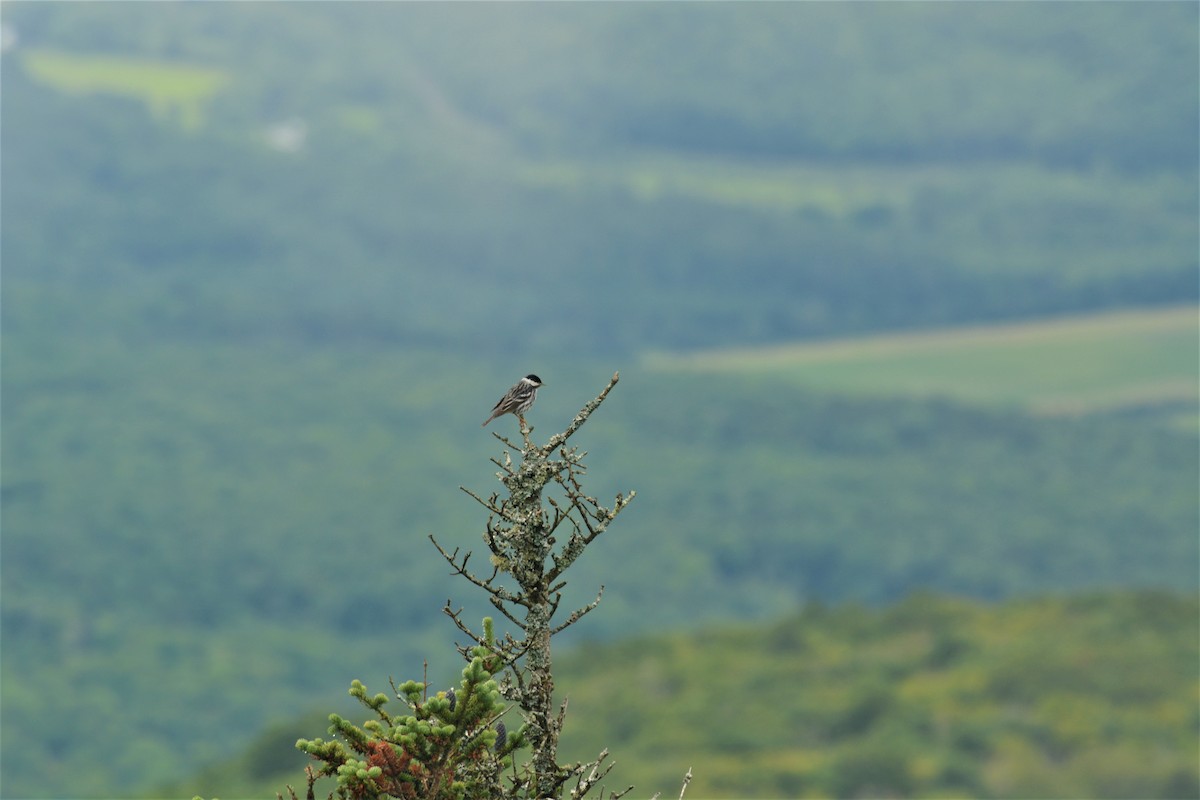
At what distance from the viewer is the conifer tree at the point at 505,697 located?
686 inches

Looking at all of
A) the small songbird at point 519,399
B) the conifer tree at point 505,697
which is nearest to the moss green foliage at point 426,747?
the conifer tree at point 505,697

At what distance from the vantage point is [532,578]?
17484 mm

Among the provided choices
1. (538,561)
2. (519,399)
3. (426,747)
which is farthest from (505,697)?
(519,399)

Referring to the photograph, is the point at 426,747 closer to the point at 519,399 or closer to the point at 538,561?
the point at 538,561

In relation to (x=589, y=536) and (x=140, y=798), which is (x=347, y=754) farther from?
(x=140, y=798)

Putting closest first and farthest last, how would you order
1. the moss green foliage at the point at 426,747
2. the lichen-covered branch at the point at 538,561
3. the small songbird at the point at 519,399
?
the lichen-covered branch at the point at 538,561
the moss green foliage at the point at 426,747
the small songbird at the point at 519,399

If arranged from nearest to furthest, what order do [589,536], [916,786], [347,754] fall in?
1. [589,536]
2. [347,754]
3. [916,786]

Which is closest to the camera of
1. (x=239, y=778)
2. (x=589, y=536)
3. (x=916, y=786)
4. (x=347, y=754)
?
(x=589, y=536)

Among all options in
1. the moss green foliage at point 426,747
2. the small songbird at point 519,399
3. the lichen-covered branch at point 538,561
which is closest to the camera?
the lichen-covered branch at point 538,561

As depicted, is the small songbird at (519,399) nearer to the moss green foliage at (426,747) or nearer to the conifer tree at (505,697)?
the conifer tree at (505,697)

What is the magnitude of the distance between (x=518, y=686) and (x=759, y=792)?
563ft

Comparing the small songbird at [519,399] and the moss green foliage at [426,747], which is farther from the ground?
the small songbird at [519,399]

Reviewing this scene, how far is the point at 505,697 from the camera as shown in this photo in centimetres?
1797

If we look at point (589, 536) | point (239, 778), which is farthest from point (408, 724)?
point (239, 778)
